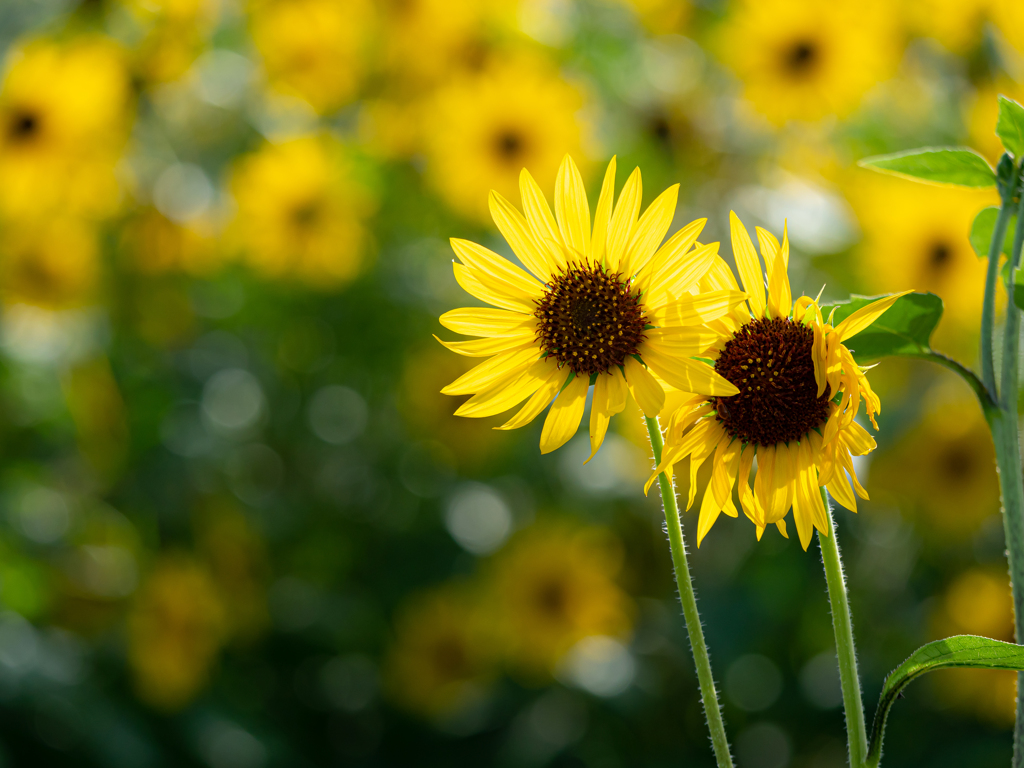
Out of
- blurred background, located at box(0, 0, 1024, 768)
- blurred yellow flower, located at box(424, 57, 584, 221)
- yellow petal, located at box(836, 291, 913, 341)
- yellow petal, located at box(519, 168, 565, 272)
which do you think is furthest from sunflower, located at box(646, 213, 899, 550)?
blurred yellow flower, located at box(424, 57, 584, 221)

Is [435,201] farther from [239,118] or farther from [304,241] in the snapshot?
[239,118]

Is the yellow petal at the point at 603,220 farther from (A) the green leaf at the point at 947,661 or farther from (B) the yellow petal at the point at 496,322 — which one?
(A) the green leaf at the point at 947,661

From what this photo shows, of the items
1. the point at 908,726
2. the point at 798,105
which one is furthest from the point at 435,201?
the point at 908,726

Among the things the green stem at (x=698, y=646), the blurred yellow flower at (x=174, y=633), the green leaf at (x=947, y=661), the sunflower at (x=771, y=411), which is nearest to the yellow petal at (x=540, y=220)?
the sunflower at (x=771, y=411)

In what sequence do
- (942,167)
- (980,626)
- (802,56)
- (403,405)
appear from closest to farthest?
(942,167)
(980,626)
(802,56)
(403,405)

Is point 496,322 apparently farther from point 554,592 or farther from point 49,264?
point 49,264

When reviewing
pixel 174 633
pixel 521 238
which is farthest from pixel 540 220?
pixel 174 633
